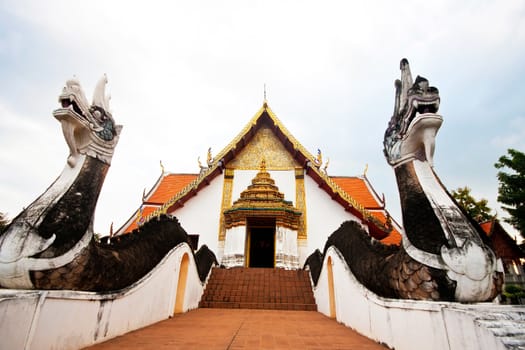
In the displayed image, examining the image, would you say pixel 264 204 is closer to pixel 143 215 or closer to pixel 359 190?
Result: pixel 143 215

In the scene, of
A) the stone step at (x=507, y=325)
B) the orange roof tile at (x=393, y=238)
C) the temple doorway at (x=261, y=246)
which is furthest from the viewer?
the temple doorway at (x=261, y=246)

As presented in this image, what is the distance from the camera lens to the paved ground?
241 cm

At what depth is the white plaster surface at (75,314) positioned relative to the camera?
1.65m

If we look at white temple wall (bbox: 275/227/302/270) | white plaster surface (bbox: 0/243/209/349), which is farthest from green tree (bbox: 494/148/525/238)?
white plaster surface (bbox: 0/243/209/349)

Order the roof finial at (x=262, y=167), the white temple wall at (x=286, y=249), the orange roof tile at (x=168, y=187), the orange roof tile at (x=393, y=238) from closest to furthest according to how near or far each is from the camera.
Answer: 1. the white temple wall at (x=286, y=249)
2. the roof finial at (x=262, y=167)
3. the orange roof tile at (x=393, y=238)
4. the orange roof tile at (x=168, y=187)

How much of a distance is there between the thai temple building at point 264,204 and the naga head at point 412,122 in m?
6.54

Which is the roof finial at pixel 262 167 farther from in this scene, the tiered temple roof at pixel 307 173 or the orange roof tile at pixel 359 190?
the orange roof tile at pixel 359 190

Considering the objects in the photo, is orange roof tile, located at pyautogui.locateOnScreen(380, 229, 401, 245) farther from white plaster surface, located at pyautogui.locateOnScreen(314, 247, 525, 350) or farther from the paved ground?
white plaster surface, located at pyautogui.locateOnScreen(314, 247, 525, 350)

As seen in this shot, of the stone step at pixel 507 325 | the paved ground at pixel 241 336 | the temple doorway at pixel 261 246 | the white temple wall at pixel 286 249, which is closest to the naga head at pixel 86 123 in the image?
the paved ground at pixel 241 336

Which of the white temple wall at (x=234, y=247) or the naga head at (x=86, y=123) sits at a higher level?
the naga head at (x=86, y=123)

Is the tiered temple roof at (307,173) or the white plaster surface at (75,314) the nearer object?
the white plaster surface at (75,314)

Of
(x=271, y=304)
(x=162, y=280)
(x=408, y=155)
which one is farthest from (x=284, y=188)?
(x=408, y=155)

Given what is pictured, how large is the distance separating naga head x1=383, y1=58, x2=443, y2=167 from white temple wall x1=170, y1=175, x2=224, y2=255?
785cm

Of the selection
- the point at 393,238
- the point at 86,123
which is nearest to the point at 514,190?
the point at 393,238
